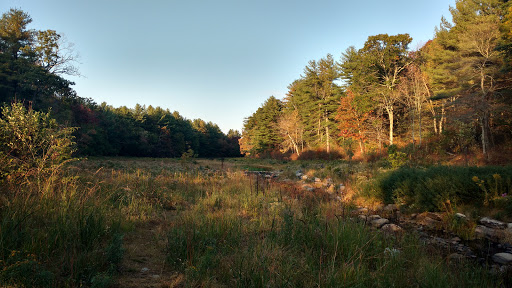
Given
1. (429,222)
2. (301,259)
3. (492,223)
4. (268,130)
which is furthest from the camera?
(268,130)

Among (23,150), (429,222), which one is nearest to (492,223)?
(429,222)

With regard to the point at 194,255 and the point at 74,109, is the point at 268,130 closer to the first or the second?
the point at 74,109

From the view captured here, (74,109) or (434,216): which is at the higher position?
(74,109)

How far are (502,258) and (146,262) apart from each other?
567cm

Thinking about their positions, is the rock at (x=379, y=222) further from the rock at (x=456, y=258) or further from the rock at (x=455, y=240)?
the rock at (x=456, y=258)

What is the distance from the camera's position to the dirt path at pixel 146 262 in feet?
8.47

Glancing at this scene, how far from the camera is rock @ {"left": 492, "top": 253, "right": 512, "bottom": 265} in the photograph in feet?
13.3

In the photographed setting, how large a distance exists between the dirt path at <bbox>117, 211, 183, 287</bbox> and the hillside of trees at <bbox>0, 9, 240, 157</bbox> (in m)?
3.60

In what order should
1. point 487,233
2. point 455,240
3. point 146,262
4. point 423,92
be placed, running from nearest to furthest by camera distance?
point 146,262 < point 455,240 < point 487,233 < point 423,92

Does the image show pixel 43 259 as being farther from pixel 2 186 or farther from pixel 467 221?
pixel 467 221

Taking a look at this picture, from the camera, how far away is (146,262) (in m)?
3.12

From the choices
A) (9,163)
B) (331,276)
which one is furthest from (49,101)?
(331,276)

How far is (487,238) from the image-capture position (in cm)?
506

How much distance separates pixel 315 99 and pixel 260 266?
33649 mm
